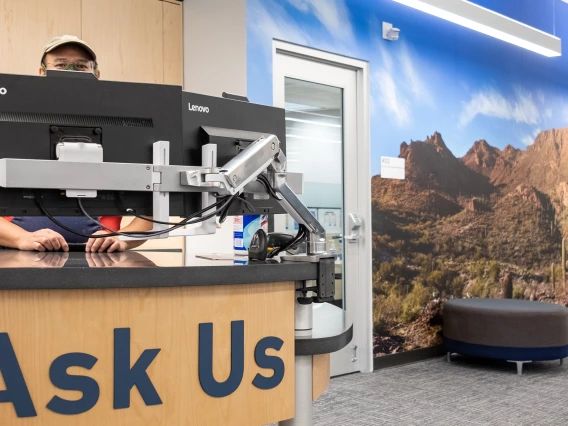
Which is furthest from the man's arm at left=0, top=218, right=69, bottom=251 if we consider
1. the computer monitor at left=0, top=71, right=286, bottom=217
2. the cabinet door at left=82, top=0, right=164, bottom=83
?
the cabinet door at left=82, top=0, right=164, bottom=83

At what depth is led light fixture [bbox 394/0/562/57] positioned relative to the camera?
4.76 m

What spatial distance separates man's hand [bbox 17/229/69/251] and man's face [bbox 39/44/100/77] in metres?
0.62

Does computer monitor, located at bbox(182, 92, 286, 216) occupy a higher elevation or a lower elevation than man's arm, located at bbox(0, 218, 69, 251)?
higher

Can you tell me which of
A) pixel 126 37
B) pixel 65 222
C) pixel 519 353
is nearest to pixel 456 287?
pixel 519 353

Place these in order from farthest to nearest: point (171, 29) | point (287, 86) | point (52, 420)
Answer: point (287, 86) < point (171, 29) < point (52, 420)

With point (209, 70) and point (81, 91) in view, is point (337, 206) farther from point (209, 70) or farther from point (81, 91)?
point (81, 91)

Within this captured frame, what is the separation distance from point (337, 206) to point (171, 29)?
→ 1.79 metres

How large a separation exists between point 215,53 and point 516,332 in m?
2.96

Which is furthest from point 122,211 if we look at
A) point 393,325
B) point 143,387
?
point 393,325

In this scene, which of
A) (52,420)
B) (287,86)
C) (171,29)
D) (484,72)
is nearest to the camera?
(52,420)

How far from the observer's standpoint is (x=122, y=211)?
178cm

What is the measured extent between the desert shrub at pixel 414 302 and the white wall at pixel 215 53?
6.44 feet

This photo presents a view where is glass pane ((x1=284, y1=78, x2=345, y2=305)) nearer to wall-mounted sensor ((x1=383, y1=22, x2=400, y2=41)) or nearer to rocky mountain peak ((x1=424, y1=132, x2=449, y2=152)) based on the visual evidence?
wall-mounted sensor ((x1=383, y1=22, x2=400, y2=41))

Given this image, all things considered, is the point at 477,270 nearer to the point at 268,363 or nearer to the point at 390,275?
the point at 390,275
